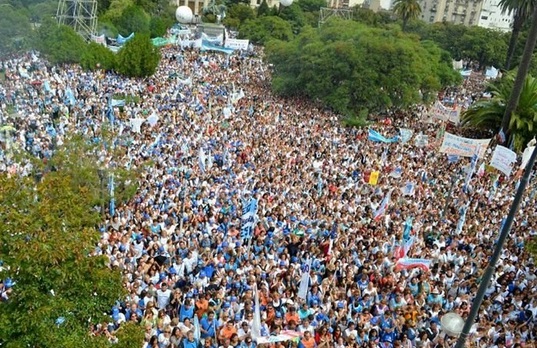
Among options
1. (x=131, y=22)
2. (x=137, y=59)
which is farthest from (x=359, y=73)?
(x=131, y=22)

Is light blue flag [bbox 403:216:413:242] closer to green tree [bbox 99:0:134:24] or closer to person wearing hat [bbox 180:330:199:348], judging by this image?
person wearing hat [bbox 180:330:199:348]

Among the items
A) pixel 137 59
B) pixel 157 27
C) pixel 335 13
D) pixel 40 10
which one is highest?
pixel 335 13

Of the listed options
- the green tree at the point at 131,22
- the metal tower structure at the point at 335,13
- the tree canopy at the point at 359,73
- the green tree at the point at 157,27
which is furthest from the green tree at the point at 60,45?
the metal tower structure at the point at 335,13

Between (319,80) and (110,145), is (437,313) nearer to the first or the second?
(110,145)

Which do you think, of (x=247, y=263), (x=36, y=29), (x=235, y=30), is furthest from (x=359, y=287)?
(x=235, y=30)

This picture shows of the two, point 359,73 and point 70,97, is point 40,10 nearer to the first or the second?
point 70,97

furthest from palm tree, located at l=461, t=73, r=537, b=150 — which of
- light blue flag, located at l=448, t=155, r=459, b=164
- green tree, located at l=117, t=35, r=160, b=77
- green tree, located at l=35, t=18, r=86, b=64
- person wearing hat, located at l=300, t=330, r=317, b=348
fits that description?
green tree, located at l=35, t=18, r=86, b=64

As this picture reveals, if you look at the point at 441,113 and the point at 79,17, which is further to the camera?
the point at 79,17
